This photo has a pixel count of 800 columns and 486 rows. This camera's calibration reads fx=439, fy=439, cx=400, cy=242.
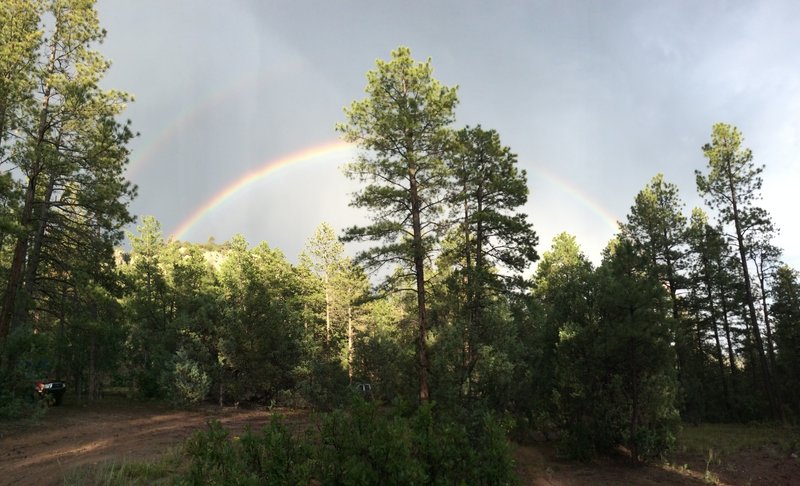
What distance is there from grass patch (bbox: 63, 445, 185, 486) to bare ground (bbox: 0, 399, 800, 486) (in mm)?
324

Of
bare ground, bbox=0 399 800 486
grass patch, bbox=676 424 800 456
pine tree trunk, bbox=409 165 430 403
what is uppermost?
pine tree trunk, bbox=409 165 430 403

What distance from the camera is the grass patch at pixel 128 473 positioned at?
7.67 m

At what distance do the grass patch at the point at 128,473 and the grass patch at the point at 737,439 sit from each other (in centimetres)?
1692

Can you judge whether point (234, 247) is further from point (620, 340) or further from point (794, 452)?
point (794, 452)

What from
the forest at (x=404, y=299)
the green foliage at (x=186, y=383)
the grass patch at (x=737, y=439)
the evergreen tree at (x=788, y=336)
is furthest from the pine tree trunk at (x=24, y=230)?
the evergreen tree at (x=788, y=336)

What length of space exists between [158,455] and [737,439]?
84.3 feet

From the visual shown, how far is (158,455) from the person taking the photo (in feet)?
31.1

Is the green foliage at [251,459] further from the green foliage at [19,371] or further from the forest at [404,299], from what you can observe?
the green foliage at [19,371]

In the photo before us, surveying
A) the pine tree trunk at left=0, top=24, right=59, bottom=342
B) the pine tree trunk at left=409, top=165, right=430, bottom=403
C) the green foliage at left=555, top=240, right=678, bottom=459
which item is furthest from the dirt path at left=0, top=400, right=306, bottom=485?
the green foliage at left=555, top=240, right=678, bottom=459

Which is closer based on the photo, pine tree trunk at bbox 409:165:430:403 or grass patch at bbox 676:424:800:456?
pine tree trunk at bbox 409:165:430:403

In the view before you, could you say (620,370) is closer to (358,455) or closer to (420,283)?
(420,283)

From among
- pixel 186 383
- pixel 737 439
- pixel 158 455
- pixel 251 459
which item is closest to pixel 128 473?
pixel 158 455

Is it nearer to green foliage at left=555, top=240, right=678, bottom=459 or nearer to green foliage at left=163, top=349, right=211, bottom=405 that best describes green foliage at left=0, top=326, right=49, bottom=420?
green foliage at left=163, top=349, right=211, bottom=405

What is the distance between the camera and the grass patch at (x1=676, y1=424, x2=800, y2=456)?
731 inches
